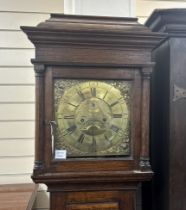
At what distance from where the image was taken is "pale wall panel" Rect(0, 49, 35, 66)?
66.7 inches

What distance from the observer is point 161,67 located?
53.1 inches

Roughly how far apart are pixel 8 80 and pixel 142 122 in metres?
0.96

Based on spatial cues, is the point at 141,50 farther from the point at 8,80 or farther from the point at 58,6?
the point at 8,80

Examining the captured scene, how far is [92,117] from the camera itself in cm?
115

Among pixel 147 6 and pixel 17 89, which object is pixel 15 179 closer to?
pixel 17 89

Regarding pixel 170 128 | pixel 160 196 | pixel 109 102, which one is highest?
pixel 109 102

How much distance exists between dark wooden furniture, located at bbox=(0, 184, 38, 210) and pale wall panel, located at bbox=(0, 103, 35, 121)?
0.42 metres

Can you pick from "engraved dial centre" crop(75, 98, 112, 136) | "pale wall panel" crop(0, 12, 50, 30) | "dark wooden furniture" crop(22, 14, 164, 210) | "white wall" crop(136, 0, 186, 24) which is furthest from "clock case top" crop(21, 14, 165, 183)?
"white wall" crop(136, 0, 186, 24)

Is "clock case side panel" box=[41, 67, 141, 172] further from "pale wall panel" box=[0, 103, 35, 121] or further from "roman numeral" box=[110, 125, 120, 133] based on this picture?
"pale wall panel" box=[0, 103, 35, 121]

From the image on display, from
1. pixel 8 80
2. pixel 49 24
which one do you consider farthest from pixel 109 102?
pixel 8 80

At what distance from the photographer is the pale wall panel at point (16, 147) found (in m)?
1.71

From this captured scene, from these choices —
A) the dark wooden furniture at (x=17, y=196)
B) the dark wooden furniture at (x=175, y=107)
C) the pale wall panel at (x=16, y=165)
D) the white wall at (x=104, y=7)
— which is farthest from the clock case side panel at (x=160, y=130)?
the pale wall panel at (x=16, y=165)

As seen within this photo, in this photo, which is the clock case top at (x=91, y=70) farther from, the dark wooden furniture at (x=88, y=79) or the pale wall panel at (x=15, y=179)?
the pale wall panel at (x=15, y=179)

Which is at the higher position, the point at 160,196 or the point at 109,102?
the point at 109,102
